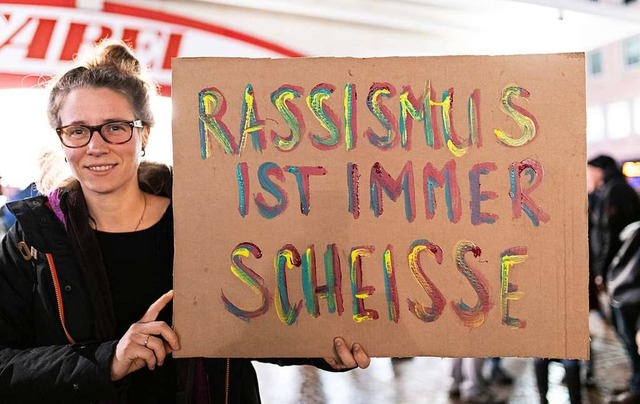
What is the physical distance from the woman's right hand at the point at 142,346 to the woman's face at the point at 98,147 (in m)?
0.32

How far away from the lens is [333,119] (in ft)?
3.93

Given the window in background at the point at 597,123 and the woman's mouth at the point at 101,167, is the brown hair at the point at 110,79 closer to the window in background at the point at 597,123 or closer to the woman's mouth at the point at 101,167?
the woman's mouth at the point at 101,167

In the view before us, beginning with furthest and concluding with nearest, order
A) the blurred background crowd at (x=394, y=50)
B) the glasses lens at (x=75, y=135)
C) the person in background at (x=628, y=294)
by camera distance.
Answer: the blurred background crowd at (x=394, y=50) < the person in background at (x=628, y=294) < the glasses lens at (x=75, y=135)

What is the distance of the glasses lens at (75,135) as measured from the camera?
122 centimetres

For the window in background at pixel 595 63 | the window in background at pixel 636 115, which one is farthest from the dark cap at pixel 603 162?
the window in background at pixel 595 63

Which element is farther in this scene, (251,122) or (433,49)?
(433,49)

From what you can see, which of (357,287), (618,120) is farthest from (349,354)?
(618,120)

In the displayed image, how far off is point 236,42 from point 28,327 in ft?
11.2

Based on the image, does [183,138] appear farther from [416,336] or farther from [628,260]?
[628,260]

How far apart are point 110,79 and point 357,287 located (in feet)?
2.30

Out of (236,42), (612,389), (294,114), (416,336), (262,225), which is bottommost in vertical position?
(612,389)

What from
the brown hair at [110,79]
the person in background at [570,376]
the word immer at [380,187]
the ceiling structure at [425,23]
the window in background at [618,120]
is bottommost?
the person in background at [570,376]

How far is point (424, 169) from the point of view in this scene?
1.19 meters

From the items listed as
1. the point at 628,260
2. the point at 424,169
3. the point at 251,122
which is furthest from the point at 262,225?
the point at 628,260
